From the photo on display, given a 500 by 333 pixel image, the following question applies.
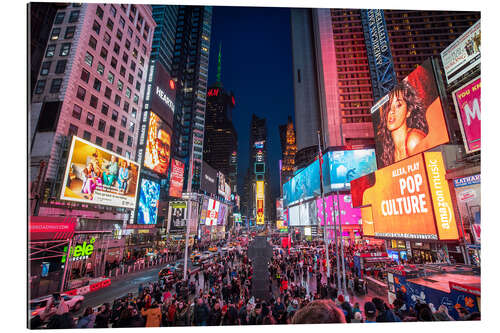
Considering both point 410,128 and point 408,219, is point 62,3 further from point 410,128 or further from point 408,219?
point 410,128

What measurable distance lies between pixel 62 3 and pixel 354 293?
24.5m

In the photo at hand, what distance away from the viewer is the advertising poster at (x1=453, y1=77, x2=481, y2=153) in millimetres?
12456

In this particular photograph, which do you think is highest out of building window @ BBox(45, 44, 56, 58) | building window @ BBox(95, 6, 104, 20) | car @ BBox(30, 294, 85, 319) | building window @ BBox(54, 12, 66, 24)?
building window @ BBox(95, 6, 104, 20)

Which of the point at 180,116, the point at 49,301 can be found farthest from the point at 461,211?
the point at 180,116

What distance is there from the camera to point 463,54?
13695mm

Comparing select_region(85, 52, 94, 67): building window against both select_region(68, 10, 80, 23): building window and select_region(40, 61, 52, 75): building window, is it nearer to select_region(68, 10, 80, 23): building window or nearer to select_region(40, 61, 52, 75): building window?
select_region(40, 61, 52, 75): building window

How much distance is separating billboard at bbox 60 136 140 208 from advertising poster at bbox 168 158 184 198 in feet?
52.7

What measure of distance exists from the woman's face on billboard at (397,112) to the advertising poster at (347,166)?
2610cm

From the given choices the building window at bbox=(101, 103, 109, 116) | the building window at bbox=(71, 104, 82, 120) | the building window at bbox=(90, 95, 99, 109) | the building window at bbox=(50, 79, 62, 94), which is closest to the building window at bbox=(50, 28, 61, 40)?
the building window at bbox=(50, 79, 62, 94)

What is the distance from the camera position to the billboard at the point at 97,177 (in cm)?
2130

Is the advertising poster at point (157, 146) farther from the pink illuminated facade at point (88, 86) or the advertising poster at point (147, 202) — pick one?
the advertising poster at point (147, 202)

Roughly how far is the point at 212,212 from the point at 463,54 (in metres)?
67.0

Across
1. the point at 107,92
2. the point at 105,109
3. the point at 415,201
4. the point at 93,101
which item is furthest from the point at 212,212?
the point at 415,201
